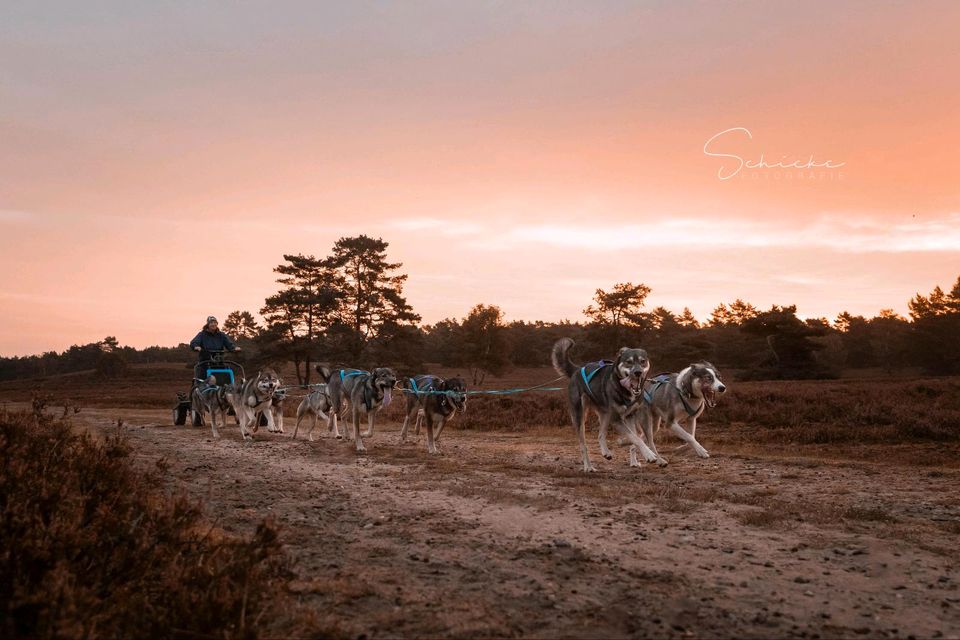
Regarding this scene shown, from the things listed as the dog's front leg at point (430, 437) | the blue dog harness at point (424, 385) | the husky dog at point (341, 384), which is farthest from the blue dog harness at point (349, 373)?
the dog's front leg at point (430, 437)

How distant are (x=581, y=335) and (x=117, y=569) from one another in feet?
216

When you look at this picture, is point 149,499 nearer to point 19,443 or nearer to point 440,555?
point 19,443

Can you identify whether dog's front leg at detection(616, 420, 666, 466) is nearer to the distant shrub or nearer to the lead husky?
the lead husky

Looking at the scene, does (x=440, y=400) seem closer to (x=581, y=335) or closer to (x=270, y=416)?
(x=270, y=416)

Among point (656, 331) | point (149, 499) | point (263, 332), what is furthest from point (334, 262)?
point (149, 499)

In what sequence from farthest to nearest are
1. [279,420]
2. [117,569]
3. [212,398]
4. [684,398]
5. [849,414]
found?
[279,420], [212,398], [849,414], [684,398], [117,569]

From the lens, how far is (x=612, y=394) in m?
10.8

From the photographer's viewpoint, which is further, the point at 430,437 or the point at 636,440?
the point at 430,437

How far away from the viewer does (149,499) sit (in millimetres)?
5875

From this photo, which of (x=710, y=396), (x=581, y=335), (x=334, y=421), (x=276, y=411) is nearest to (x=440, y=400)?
(x=710, y=396)

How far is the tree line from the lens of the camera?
178ft

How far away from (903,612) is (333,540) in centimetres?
447

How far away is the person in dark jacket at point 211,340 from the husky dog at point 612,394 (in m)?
10.9

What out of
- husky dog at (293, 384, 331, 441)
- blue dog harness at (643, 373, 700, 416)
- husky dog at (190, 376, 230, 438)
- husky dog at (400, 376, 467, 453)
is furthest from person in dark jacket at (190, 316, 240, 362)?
blue dog harness at (643, 373, 700, 416)
